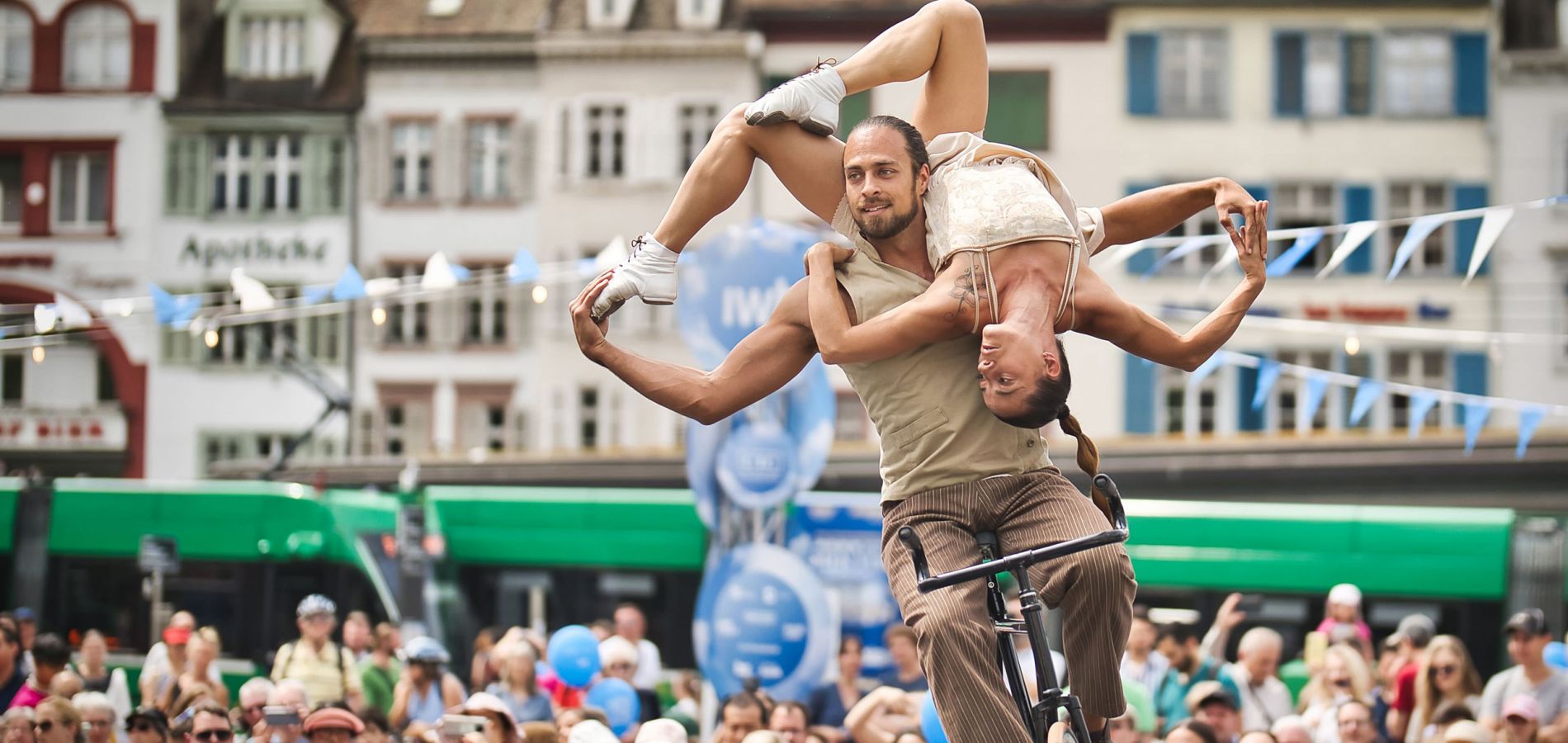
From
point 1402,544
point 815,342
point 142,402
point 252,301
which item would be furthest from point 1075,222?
point 142,402

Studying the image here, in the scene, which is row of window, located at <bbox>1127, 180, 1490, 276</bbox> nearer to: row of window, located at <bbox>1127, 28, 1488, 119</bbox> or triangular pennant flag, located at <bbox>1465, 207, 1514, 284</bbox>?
row of window, located at <bbox>1127, 28, 1488, 119</bbox>

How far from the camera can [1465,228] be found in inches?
1197

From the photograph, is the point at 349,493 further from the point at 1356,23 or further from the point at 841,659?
the point at 1356,23

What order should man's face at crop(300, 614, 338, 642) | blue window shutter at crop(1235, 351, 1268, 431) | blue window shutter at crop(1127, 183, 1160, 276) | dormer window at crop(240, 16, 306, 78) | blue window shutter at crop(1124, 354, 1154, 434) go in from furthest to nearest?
dormer window at crop(240, 16, 306, 78) < blue window shutter at crop(1235, 351, 1268, 431) < blue window shutter at crop(1124, 354, 1154, 434) < blue window shutter at crop(1127, 183, 1160, 276) < man's face at crop(300, 614, 338, 642)

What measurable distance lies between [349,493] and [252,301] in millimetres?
7713

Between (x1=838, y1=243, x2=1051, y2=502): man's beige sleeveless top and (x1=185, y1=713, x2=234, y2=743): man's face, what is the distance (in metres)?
3.83

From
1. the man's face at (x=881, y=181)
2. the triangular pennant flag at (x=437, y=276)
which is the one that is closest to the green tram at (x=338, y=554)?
the triangular pennant flag at (x=437, y=276)

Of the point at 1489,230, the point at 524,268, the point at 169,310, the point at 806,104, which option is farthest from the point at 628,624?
the point at 806,104

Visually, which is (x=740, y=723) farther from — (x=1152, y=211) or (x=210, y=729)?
(x=1152, y=211)

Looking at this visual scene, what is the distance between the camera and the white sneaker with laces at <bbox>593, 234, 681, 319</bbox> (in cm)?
454

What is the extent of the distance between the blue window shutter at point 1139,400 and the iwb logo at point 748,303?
63.2ft

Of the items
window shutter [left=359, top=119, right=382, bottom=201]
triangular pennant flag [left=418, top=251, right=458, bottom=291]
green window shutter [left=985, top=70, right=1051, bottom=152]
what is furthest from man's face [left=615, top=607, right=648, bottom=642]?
window shutter [left=359, top=119, right=382, bottom=201]

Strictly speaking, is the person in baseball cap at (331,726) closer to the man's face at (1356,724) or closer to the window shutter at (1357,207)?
the man's face at (1356,724)

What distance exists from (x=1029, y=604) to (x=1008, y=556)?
13cm
